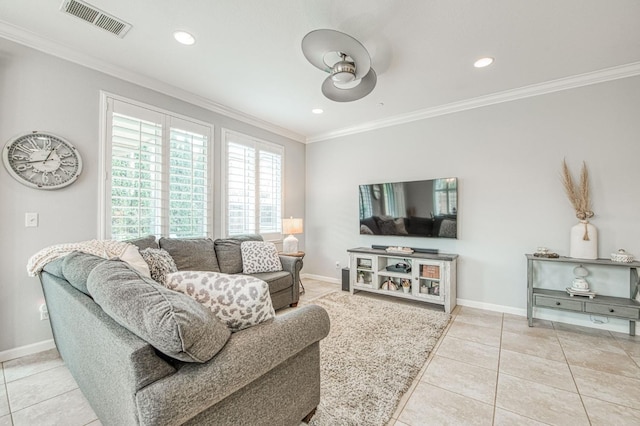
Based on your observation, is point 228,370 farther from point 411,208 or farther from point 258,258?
point 411,208

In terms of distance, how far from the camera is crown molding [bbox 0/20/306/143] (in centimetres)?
226

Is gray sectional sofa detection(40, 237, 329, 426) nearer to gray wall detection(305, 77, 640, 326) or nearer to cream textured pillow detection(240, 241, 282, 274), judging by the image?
cream textured pillow detection(240, 241, 282, 274)

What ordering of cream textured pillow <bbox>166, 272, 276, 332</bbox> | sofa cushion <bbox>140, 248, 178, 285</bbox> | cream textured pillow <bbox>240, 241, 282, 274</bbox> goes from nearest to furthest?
cream textured pillow <bbox>166, 272, 276, 332</bbox> < sofa cushion <bbox>140, 248, 178, 285</bbox> < cream textured pillow <bbox>240, 241, 282, 274</bbox>

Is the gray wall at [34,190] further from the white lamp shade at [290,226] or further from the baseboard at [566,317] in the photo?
the baseboard at [566,317]

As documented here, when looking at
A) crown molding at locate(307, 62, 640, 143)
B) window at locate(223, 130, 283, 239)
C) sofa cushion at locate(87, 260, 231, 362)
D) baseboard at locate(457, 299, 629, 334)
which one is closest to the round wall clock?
window at locate(223, 130, 283, 239)

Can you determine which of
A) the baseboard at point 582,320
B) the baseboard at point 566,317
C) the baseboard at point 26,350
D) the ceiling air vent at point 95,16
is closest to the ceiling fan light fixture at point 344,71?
the ceiling air vent at point 95,16

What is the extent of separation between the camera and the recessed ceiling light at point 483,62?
2.61 metres

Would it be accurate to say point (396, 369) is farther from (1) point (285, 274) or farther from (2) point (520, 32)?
(2) point (520, 32)

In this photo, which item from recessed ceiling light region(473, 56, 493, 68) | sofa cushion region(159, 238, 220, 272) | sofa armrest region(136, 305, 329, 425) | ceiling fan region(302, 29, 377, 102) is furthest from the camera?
sofa cushion region(159, 238, 220, 272)

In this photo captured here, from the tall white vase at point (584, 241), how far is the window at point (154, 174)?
4200mm

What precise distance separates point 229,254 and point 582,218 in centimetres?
391

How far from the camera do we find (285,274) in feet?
11.2

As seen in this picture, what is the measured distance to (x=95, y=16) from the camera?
2.10m

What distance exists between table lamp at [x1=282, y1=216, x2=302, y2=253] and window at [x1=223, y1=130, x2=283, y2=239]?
41 cm
